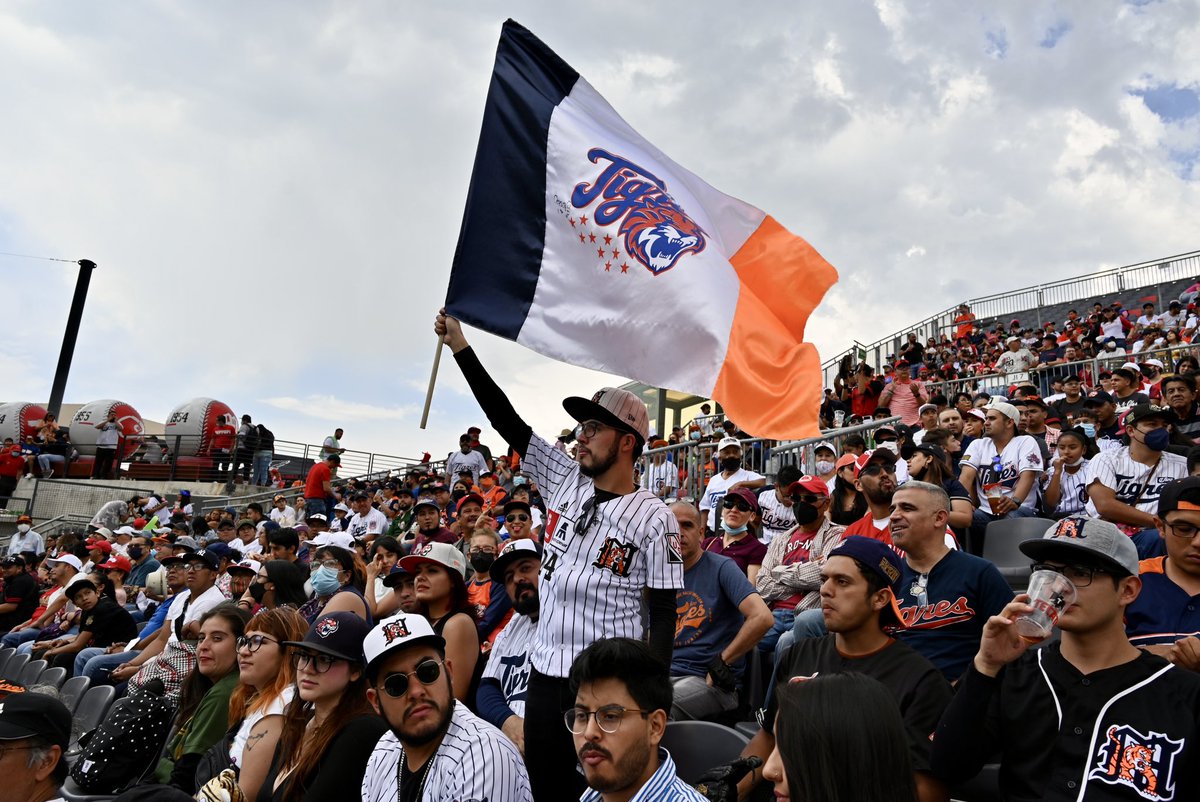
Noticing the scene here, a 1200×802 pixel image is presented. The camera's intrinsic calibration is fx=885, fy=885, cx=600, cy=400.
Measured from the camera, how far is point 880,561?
345 centimetres

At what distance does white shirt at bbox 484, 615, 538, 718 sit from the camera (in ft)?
14.2

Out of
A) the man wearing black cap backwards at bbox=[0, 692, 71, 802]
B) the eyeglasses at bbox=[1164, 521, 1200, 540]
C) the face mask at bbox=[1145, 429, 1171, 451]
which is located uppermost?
the face mask at bbox=[1145, 429, 1171, 451]

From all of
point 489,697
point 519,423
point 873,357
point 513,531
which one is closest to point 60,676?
point 513,531

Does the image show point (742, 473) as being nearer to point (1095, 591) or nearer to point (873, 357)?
point (1095, 591)

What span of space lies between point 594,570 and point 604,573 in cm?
4

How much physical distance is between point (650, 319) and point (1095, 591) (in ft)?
8.88

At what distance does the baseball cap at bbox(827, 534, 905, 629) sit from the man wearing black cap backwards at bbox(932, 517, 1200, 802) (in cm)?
50

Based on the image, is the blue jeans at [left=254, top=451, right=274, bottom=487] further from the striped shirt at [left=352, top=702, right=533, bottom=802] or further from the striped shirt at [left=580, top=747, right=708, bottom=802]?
the striped shirt at [left=580, top=747, right=708, bottom=802]

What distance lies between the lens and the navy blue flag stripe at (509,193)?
474cm

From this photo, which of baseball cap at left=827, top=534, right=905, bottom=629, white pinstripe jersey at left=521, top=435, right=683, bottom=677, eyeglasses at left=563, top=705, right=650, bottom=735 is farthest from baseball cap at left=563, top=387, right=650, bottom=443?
eyeglasses at left=563, top=705, right=650, bottom=735

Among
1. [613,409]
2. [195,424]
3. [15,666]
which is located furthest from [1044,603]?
[195,424]

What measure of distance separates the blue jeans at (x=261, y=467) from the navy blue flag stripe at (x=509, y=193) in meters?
22.9

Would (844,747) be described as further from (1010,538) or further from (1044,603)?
(1010,538)

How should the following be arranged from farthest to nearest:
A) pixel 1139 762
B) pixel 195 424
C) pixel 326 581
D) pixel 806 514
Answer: pixel 195 424 → pixel 326 581 → pixel 806 514 → pixel 1139 762
